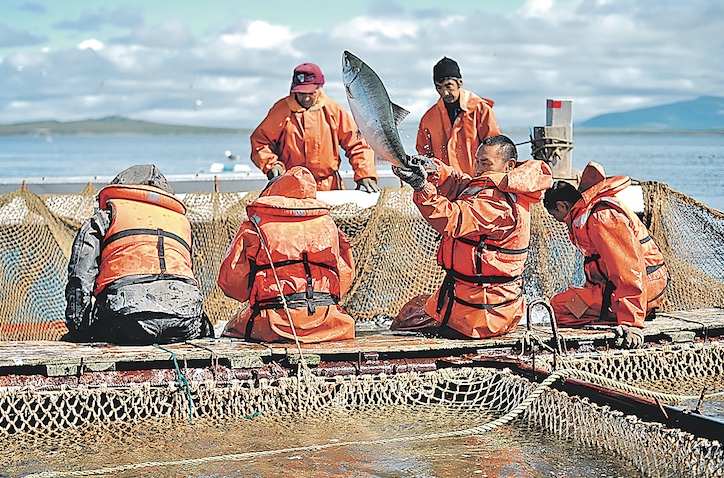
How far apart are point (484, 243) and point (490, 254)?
0.26 ft

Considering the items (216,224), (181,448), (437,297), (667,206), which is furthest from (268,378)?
(667,206)

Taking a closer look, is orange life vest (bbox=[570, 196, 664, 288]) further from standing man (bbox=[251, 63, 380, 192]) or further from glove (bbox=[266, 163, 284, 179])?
glove (bbox=[266, 163, 284, 179])

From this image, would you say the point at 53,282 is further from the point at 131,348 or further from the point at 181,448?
the point at 181,448

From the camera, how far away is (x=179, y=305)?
5961 mm

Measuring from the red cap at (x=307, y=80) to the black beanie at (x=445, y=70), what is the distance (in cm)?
108

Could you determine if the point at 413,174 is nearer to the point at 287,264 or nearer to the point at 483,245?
the point at 483,245

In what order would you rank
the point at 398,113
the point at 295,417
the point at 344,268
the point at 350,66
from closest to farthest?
the point at 350,66 < the point at 398,113 < the point at 295,417 < the point at 344,268

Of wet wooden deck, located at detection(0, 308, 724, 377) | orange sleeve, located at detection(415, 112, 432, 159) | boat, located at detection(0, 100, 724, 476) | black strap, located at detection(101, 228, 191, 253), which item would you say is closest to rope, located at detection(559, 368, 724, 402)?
boat, located at detection(0, 100, 724, 476)

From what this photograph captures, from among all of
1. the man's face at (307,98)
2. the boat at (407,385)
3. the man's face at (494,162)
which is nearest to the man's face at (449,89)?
the man's face at (307,98)

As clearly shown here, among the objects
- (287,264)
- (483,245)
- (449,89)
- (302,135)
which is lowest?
(287,264)

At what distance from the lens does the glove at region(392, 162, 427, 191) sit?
503cm

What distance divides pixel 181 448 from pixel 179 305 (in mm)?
1250

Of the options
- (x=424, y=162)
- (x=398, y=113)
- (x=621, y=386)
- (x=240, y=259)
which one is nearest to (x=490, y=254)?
(x=424, y=162)

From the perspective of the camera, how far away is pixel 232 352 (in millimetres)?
5609
